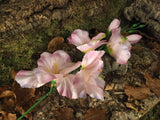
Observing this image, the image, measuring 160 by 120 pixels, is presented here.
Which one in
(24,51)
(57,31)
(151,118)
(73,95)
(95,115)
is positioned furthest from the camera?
(151,118)

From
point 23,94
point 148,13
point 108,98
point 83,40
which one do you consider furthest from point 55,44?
point 148,13

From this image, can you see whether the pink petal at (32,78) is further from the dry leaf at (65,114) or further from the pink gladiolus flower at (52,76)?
the dry leaf at (65,114)

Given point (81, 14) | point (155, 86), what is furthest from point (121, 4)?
point (155, 86)

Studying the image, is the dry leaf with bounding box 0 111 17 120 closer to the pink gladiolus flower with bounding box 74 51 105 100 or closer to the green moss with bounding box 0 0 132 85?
the green moss with bounding box 0 0 132 85

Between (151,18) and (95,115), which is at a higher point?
(151,18)

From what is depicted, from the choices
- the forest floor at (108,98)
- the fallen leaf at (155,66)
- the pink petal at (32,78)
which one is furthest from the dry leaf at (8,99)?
the fallen leaf at (155,66)

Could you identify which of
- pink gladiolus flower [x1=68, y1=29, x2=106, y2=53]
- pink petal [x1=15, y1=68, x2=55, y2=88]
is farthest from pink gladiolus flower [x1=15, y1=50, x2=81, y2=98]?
pink gladiolus flower [x1=68, y1=29, x2=106, y2=53]

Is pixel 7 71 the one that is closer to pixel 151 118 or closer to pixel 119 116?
pixel 119 116
